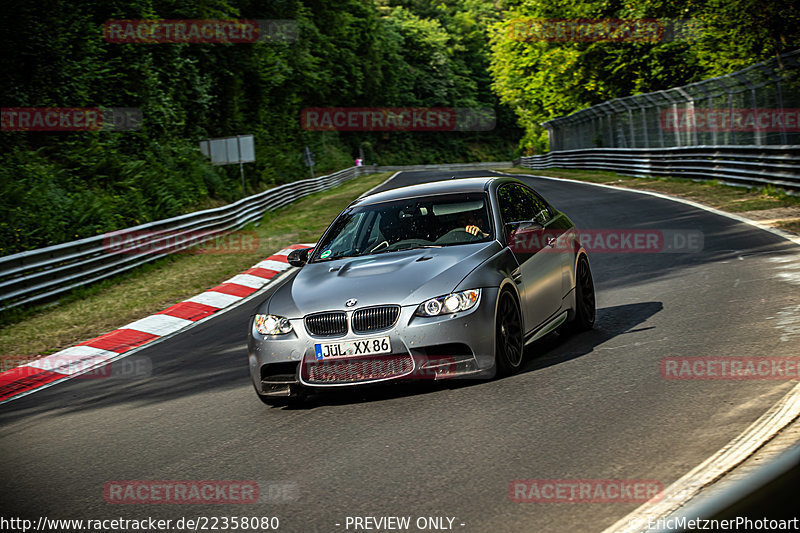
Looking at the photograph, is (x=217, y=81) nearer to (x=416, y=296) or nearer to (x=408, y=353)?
(x=416, y=296)

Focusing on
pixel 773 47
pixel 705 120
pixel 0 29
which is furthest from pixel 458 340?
pixel 773 47

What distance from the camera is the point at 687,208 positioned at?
20.1 m

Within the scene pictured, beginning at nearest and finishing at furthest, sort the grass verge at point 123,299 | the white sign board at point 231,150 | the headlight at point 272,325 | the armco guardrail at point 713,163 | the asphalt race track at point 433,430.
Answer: the asphalt race track at point 433,430
the headlight at point 272,325
the grass verge at point 123,299
the armco guardrail at point 713,163
the white sign board at point 231,150

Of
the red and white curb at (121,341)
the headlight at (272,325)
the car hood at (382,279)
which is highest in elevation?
→ the car hood at (382,279)

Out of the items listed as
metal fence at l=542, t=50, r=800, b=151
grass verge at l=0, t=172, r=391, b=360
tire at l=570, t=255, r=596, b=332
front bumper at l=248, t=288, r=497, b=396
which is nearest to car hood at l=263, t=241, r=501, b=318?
front bumper at l=248, t=288, r=497, b=396

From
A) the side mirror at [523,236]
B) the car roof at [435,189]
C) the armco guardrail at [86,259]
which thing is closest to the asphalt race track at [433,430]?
the side mirror at [523,236]

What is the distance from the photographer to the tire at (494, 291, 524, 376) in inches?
259

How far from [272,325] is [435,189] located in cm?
212

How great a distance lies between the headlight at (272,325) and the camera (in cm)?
657

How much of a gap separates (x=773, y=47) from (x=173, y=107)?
21.6 metres

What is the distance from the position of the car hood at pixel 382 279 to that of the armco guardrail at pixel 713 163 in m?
14.2

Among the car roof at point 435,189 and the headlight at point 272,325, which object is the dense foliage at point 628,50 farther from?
the headlight at point 272,325

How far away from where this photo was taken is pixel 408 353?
624 cm

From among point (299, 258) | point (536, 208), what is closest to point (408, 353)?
point (299, 258)
